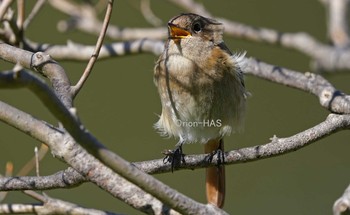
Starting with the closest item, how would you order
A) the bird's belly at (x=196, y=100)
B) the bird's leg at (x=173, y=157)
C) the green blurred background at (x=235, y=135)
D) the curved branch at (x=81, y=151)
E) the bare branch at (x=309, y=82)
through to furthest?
1. the curved branch at (x=81, y=151)
2. the bird's leg at (x=173, y=157)
3. the bare branch at (x=309, y=82)
4. the bird's belly at (x=196, y=100)
5. the green blurred background at (x=235, y=135)

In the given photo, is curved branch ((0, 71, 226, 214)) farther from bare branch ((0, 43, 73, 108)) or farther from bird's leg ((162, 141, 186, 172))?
bird's leg ((162, 141, 186, 172))

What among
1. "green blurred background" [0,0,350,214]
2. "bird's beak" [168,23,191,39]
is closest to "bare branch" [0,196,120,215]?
"bird's beak" [168,23,191,39]

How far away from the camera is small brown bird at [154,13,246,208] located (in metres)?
3.29

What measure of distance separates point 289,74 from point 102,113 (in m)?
1.95

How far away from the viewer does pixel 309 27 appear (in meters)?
5.43

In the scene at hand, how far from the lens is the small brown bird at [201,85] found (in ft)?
10.8

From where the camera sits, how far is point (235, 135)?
5078mm

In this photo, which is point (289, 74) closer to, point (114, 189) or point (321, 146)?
point (114, 189)

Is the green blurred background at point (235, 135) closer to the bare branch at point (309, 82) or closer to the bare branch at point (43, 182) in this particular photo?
the bare branch at point (309, 82)

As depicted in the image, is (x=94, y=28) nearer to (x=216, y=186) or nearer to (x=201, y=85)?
(x=201, y=85)

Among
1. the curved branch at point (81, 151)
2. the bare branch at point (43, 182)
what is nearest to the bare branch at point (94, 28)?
the bare branch at point (43, 182)

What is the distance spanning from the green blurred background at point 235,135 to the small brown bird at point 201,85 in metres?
1.43

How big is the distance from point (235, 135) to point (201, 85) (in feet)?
6.05

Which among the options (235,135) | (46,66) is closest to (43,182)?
(46,66)
